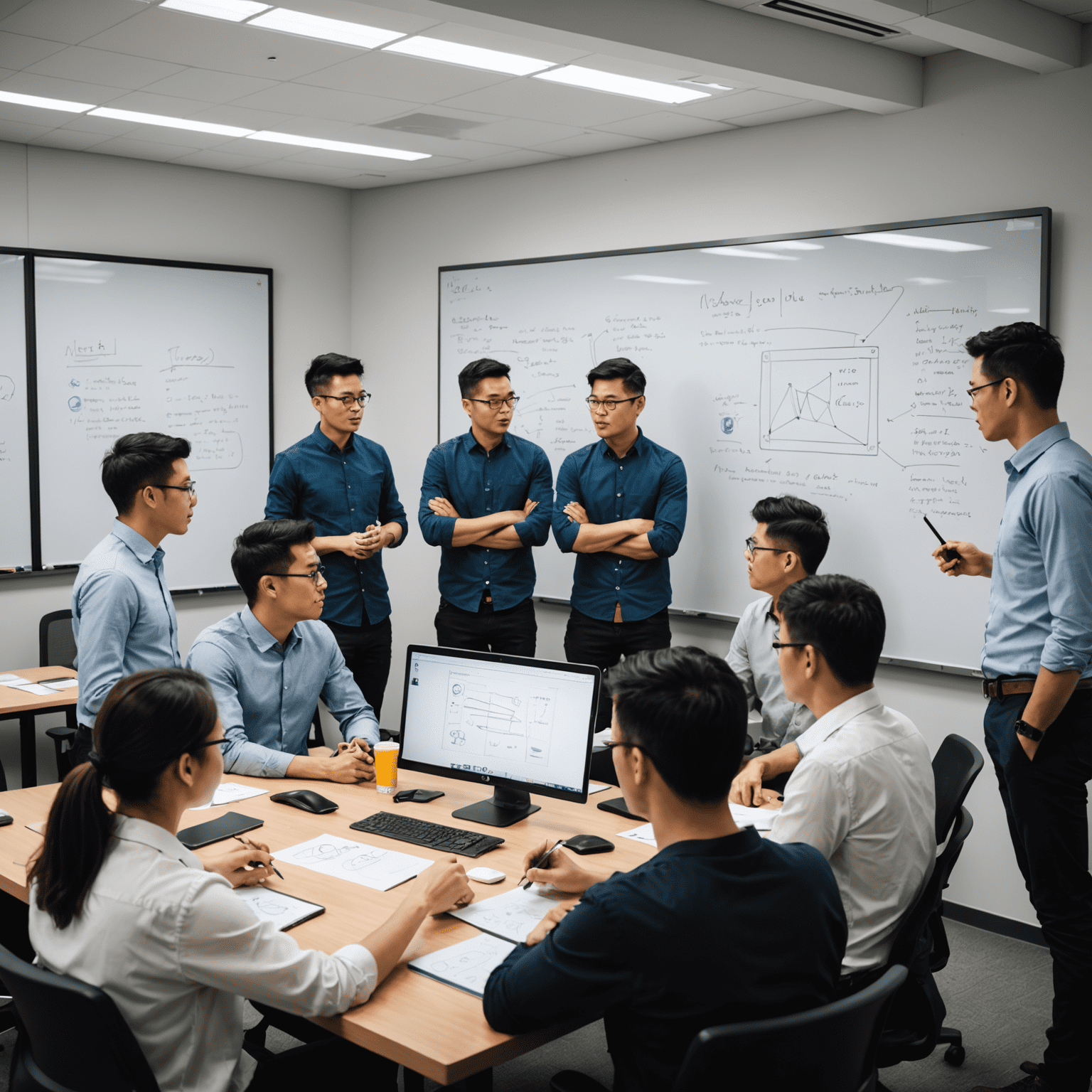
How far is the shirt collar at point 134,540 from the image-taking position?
3.00 m

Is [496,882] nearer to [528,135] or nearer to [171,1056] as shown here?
[171,1056]

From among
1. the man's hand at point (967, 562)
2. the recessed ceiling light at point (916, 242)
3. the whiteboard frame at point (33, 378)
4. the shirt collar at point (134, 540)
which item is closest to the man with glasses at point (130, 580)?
the shirt collar at point (134, 540)

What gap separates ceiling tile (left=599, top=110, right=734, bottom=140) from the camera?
14.2 ft

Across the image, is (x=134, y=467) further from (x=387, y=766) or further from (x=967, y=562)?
(x=967, y=562)

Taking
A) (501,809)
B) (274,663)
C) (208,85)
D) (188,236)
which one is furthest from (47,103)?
(501,809)

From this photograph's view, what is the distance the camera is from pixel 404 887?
2219 mm

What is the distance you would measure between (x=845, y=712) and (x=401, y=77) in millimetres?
2880

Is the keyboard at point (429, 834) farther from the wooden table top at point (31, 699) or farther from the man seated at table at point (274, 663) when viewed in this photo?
the wooden table top at point (31, 699)

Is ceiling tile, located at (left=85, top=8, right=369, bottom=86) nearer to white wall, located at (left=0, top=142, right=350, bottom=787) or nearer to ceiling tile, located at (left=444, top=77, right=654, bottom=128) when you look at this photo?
ceiling tile, located at (left=444, top=77, right=654, bottom=128)

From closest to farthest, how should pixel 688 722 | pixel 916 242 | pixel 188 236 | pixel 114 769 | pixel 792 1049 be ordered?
→ pixel 792 1049
pixel 688 722
pixel 114 769
pixel 916 242
pixel 188 236

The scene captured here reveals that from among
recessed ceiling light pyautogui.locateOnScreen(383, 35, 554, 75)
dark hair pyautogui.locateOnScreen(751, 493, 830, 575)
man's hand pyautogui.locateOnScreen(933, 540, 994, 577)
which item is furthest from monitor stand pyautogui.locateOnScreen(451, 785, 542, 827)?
recessed ceiling light pyautogui.locateOnScreen(383, 35, 554, 75)

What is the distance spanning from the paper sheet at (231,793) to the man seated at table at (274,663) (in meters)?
0.08

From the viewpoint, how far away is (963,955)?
3674 millimetres

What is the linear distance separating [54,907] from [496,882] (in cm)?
88
